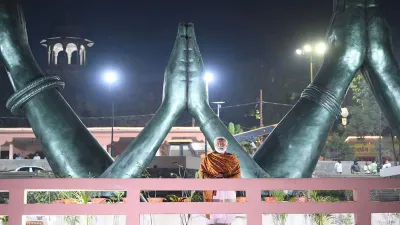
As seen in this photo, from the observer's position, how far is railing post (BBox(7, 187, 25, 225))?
736 centimetres

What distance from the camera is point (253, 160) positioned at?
461 inches

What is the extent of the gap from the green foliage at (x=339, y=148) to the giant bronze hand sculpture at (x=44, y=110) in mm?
28933

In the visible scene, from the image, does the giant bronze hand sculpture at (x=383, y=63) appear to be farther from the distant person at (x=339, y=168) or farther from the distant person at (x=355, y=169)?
the distant person at (x=355, y=169)

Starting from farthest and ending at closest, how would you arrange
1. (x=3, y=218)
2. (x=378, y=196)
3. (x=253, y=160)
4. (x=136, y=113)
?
1. (x=136, y=113)
2. (x=378, y=196)
3. (x=253, y=160)
4. (x=3, y=218)

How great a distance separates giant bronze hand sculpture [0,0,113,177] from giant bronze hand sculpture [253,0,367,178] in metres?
3.62

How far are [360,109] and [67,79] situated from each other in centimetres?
2040

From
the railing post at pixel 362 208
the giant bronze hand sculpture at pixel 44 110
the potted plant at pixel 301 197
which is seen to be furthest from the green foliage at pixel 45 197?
the railing post at pixel 362 208

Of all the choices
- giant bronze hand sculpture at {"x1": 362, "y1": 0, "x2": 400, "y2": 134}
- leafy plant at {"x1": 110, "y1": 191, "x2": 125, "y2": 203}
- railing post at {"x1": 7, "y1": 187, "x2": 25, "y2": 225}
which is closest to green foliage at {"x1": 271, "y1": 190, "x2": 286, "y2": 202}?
giant bronze hand sculpture at {"x1": 362, "y1": 0, "x2": 400, "y2": 134}

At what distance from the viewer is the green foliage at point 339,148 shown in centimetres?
3847

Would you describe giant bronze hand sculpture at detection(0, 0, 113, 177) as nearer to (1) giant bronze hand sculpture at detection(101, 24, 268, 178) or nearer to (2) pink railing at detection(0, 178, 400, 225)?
(1) giant bronze hand sculpture at detection(101, 24, 268, 178)

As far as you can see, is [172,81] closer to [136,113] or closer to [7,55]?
[7,55]

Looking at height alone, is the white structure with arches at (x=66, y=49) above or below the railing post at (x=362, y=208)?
above

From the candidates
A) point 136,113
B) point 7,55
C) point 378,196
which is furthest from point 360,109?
point 7,55

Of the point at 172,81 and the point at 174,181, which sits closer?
the point at 174,181
